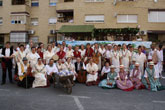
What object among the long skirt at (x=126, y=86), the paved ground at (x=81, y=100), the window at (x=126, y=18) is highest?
the window at (x=126, y=18)

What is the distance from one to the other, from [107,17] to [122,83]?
1531 centimetres

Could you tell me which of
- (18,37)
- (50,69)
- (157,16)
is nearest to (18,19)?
(18,37)

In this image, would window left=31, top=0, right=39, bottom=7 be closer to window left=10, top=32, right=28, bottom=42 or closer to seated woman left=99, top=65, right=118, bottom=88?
window left=10, top=32, right=28, bottom=42

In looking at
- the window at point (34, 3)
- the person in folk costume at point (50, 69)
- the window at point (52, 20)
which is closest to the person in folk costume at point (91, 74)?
the person in folk costume at point (50, 69)

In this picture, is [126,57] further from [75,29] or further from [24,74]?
[75,29]

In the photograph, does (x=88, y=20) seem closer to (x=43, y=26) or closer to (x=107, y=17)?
(x=107, y=17)

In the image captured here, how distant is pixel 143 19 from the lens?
67.9ft

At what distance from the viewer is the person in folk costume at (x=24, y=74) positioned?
284 inches

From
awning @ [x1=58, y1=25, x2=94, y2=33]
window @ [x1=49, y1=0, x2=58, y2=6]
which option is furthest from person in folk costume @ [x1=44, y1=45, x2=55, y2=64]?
window @ [x1=49, y1=0, x2=58, y2=6]

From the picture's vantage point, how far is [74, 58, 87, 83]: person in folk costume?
8.44m

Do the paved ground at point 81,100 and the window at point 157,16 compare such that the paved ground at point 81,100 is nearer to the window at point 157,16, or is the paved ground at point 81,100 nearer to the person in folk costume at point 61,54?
the person in folk costume at point 61,54

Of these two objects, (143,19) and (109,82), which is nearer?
(109,82)

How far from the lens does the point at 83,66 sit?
861 centimetres

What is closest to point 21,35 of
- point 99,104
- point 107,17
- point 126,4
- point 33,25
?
point 33,25
